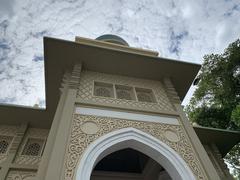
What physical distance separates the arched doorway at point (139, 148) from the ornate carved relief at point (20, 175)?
2453 millimetres

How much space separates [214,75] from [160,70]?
6631mm

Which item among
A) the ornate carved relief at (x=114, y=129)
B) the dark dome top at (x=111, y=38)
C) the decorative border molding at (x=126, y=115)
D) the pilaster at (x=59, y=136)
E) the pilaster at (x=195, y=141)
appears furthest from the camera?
the dark dome top at (x=111, y=38)

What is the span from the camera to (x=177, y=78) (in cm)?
574

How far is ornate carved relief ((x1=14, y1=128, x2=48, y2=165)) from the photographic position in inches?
197

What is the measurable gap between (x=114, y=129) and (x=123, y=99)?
1.06m

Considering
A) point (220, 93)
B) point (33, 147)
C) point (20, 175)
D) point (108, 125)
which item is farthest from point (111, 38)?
point (220, 93)

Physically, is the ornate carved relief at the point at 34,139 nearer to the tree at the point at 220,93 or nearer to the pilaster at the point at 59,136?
the pilaster at the point at 59,136

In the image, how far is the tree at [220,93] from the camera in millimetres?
10000

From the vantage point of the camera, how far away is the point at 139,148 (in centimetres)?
381

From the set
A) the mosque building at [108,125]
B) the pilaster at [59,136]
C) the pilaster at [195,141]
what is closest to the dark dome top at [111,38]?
the mosque building at [108,125]

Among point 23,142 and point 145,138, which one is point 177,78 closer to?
point 145,138

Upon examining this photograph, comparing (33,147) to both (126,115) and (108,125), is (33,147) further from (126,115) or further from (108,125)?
(126,115)

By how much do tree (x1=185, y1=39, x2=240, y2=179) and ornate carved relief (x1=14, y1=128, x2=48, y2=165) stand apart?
28.7 feet

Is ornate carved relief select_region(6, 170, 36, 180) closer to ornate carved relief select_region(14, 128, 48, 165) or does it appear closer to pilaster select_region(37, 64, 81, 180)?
ornate carved relief select_region(14, 128, 48, 165)
